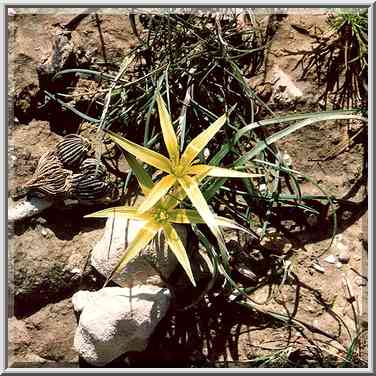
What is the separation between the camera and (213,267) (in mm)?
1621

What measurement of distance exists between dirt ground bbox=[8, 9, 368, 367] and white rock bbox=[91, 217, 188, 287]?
0.10m

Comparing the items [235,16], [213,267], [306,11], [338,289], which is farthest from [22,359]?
[306,11]

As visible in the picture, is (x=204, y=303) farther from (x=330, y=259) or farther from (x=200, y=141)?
(x=200, y=141)

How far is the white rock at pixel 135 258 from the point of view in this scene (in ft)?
5.38

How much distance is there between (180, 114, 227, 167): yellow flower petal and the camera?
4.85 feet

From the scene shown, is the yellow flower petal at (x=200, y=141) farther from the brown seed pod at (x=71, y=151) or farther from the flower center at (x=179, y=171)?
the brown seed pod at (x=71, y=151)

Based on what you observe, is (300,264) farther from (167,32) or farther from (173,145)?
(167,32)

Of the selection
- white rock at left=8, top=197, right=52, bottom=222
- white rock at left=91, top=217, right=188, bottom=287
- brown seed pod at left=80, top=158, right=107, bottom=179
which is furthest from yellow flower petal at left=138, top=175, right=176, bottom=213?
white rock at left=8, top=197, right=52, bottom=222

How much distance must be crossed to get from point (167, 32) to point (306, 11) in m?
0.40

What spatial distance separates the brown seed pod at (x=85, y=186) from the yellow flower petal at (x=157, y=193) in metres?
0.29

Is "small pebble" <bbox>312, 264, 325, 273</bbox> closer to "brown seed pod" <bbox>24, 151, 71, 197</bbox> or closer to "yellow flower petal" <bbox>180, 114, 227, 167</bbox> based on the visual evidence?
"yellow flower petal" <bbox>180, 114, 227, 167</bbox>

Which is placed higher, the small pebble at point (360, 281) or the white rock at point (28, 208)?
the white rock at point (28, 208)

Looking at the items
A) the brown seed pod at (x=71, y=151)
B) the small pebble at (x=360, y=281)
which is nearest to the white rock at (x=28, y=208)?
the brown seed pod at (x=71, y=151)

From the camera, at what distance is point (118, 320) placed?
1.62m
